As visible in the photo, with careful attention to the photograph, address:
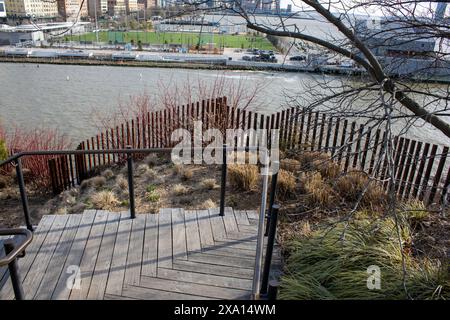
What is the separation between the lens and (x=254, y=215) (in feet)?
12.7

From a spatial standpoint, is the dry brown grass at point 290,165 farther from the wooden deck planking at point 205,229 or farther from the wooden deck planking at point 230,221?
the wooden deck planking at point 205,229

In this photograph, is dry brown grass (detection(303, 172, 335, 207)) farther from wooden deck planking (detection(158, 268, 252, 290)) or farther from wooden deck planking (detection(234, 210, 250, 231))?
wooden deck planking (detection(158, 268, 252, 290))

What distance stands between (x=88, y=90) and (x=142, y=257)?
24.6 meters

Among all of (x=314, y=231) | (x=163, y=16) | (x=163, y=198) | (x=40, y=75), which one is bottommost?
(x=40, y=75)

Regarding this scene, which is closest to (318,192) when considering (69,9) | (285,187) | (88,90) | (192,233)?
(285,187)

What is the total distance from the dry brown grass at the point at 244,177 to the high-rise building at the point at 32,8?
3.21 metres

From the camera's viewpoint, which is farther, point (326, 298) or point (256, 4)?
point (256, 4)

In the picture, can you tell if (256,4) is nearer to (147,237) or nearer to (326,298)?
(147,237)

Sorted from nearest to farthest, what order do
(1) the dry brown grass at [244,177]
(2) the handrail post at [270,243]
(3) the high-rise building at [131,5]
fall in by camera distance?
(2) the handrail post at [270,243] < (3) the high-rise building at [131,5] < (1) the dry brown grass at [244,177]

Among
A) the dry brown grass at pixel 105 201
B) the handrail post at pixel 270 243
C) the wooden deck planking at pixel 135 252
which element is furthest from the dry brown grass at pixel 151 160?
the handrail post at pixel 270 243

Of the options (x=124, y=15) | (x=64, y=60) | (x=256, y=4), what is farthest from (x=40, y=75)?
(x=256, y=4)

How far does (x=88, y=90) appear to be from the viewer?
25.1m

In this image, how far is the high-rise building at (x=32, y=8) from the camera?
12.7ft

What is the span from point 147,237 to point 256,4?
2.63m
